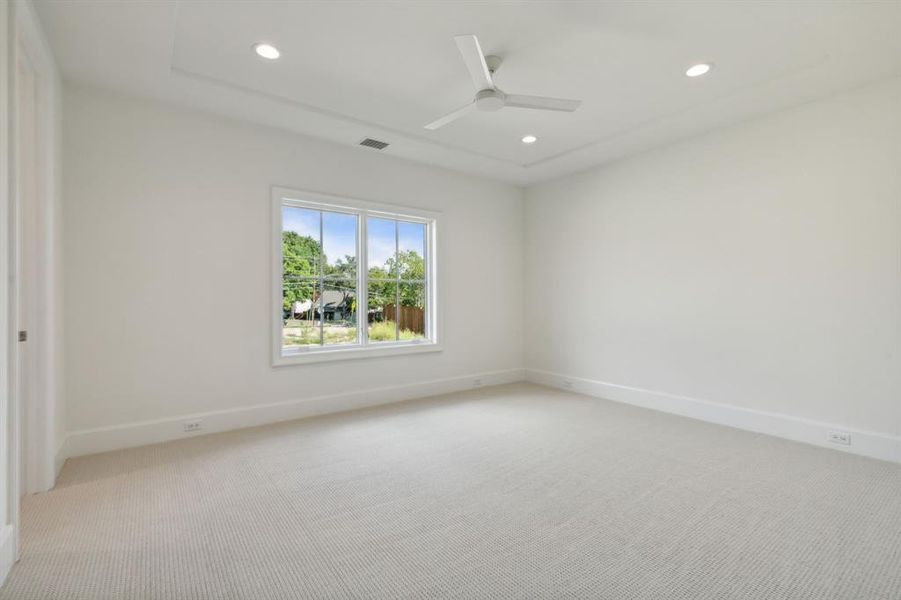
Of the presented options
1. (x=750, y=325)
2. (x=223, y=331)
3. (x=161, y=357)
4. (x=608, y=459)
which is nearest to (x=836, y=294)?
(x=750, y=325)

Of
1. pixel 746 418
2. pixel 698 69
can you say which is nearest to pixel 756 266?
pixel 746 418

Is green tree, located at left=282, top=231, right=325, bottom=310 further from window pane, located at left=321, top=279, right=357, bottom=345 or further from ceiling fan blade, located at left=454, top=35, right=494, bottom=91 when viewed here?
ceiling fan blade, located at left=454, top=35, right=494, bottom=91

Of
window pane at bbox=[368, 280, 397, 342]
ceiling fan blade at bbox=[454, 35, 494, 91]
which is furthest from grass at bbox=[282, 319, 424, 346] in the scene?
ceiling fan blade at bbox=[454, 35, 494, 91]

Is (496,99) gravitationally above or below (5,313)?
above

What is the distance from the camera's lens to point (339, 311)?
447cm

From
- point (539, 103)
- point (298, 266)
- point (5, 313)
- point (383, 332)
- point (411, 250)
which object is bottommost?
point (383, 332)

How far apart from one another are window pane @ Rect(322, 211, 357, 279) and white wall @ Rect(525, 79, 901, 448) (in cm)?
264

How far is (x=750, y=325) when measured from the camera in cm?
374

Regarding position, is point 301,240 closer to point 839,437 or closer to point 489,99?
point 489,99

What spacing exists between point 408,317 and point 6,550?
3.62 meters

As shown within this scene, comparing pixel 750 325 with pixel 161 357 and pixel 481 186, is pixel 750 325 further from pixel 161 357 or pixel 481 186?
pixel 161 357

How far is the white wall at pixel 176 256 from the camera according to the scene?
10.3 feet

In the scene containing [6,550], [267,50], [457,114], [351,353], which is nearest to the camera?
[6,550]

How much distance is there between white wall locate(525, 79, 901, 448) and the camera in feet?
10.2
